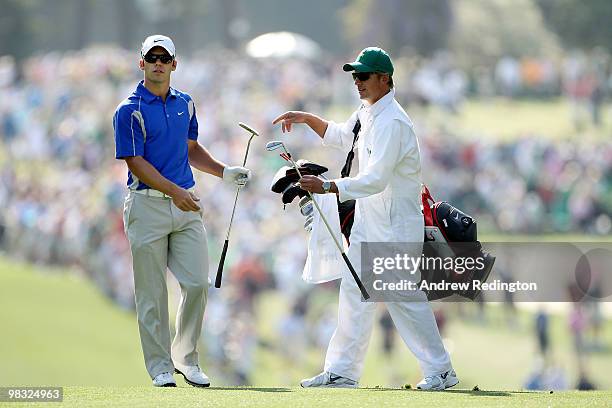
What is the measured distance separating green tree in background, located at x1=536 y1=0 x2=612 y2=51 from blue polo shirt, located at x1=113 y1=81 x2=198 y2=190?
144 feet

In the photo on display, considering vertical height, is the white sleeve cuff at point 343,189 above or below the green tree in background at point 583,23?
below

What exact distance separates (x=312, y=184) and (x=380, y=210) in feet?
1.21

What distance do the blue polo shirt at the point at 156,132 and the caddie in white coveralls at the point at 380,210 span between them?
60 cm

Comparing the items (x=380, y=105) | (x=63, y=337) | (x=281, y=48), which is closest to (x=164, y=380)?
(x=380, y=105)

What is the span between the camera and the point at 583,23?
51.9m

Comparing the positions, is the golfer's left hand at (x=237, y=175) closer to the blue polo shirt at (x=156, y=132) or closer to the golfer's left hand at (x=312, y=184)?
the blue polo shirt at (x=156, y=132)

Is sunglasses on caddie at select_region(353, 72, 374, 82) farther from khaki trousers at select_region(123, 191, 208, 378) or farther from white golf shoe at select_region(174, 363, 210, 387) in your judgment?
white golf shoe at select_region(174, 363, 210, 387)

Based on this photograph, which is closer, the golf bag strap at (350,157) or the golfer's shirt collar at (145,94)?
the golfer's shirt collar at (145,94)

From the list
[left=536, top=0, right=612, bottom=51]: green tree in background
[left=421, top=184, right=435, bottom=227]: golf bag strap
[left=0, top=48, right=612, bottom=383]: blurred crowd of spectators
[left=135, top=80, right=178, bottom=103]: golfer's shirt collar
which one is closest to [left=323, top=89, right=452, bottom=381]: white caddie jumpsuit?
[left=421, top=184, right=435, bottom=227]: golf bag strap

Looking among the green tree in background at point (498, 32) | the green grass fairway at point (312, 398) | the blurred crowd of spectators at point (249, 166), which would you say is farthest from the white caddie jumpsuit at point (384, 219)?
the green tree in background at point (498, 32)

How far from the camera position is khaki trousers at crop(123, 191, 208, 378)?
22.2 feet

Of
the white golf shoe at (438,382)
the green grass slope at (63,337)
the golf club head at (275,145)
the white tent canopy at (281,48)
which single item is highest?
the white tent canopy at (281,48)

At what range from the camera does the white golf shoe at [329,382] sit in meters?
6.81

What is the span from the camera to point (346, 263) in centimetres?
674
